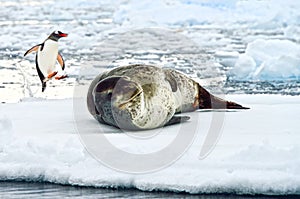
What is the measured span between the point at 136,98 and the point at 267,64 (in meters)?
3.41

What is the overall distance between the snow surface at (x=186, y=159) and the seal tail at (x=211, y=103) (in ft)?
1.29

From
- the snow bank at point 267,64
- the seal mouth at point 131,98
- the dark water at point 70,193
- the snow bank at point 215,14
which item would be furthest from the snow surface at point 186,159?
the snow bank at point 215,14

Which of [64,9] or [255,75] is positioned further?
[64,9]

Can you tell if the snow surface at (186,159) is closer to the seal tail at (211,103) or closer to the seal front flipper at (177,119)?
the seal front flipper at (177,119)

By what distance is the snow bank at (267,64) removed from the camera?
6.57 m

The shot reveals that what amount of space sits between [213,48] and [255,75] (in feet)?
6.44

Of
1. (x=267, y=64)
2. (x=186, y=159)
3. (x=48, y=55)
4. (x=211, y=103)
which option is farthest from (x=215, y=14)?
(x=186, y=159)

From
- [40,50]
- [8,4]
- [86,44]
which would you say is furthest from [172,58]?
[8,4]

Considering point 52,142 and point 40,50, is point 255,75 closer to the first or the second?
point 40,50

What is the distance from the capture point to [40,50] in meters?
4.94

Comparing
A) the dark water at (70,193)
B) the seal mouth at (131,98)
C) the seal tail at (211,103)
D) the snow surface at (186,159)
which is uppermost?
the seal mouth at (131,98)

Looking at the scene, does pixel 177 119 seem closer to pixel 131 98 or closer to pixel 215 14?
pixel 131 98

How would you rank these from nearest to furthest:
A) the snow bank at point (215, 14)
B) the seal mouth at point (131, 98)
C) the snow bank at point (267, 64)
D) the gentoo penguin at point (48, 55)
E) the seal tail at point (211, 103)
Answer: the seal mouth at point (131, 98) < the seal tail at point (211, 103) < the gentoo penguin at point (48, 55) < the snow bank at point (267, 64) < the snow bank at point (215, 14)

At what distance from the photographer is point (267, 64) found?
21.9ft
